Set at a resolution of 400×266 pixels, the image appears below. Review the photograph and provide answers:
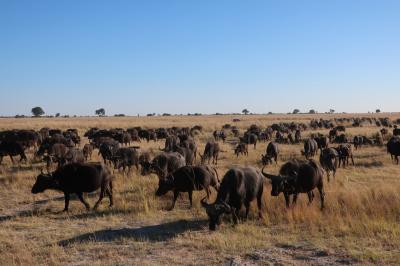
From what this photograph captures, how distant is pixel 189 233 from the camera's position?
37.8 feet

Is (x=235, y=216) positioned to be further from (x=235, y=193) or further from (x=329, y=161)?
(x=329, y=161)

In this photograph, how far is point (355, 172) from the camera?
22781 mm

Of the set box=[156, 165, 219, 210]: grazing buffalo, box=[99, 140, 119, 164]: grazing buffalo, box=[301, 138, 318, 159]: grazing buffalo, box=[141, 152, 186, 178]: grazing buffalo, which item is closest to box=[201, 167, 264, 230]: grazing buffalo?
box=[156, 165, 219, 210]: grazing buffalo

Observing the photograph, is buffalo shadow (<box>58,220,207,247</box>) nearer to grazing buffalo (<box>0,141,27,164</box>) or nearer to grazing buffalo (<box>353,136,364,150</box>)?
grazing buffalo (<box>0,141,27,164</box>)

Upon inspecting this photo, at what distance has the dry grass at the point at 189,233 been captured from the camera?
9.75 m

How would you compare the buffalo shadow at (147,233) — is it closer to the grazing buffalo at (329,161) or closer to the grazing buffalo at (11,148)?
the grazing buffalo at (329,161)

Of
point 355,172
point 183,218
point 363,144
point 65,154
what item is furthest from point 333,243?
point 363,144

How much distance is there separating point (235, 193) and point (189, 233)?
1.54 meters

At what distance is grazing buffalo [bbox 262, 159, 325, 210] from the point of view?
13158 mm

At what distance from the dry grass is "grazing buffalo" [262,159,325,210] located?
45 centimetres

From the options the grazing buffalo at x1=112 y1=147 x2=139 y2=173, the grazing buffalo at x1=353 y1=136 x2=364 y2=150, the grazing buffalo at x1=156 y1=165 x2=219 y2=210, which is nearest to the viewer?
the grazing buffalo at x1=156 y1=165 x2=219 y2=210

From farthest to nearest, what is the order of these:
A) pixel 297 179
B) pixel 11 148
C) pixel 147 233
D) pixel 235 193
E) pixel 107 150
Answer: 1. pixel 11 148
2. pixel 107 150
3. pixel 297 179
4. pixel 235 193
5. pixel 147 233

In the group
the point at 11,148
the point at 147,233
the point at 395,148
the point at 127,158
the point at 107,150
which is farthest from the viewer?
the point at 395,148

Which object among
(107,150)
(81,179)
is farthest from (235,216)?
(107,150)
